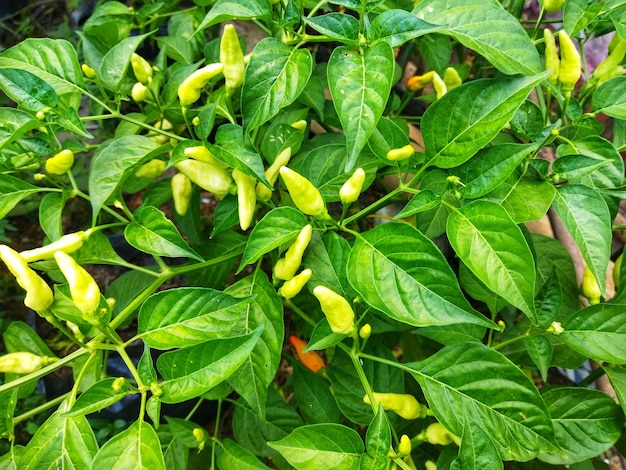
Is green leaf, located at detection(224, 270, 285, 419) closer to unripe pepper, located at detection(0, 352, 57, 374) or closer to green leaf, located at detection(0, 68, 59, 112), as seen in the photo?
unripe pepper, located at detection(0, 352, 57, 374)

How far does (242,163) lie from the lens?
0.75 m

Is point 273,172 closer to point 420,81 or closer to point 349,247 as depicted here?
point 349,247

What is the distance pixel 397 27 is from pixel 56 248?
0.62 m

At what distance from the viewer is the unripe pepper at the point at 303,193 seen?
2.30ft

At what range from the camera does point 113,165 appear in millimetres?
791

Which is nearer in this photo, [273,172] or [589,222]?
[589,222]

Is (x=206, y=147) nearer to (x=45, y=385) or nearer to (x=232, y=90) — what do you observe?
(x=232, y=90)

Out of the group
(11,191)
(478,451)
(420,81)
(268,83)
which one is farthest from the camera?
(420,81)

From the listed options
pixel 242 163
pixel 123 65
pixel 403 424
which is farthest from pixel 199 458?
pixel 123 65

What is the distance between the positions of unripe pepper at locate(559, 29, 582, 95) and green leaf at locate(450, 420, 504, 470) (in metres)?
0.59

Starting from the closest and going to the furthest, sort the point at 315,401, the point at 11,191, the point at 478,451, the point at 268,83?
the point at 478,451, the point at 268,83, the point at 11,191, the point at 315,401

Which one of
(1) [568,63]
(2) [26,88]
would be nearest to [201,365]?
(2) [26,88]

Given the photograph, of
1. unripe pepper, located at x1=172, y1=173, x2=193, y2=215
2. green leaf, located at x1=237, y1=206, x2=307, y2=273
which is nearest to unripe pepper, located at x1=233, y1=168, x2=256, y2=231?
green leaf, located at x1=237, y1=206, x2=307, y2=273

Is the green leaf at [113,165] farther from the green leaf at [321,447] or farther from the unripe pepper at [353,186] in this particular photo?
the green leaf at [321,447]
